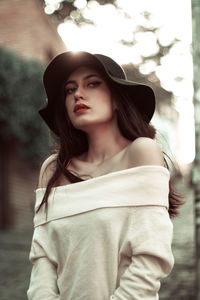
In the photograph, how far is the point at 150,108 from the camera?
250 centimetres

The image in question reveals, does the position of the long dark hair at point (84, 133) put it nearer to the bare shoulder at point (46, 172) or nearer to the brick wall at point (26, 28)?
the bare shoulder at point (46, 172)

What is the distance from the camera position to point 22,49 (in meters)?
17.2

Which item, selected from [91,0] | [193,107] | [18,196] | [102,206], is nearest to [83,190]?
[102,206]

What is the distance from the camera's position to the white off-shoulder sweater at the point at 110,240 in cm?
209

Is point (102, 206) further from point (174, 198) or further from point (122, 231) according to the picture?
point (174, 198)

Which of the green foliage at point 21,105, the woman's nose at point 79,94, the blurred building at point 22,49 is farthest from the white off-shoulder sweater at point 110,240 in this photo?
the blurred building at point 22,49

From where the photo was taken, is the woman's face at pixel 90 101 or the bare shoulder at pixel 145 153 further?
the woman's face at pixel 90 101

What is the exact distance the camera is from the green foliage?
530 inches

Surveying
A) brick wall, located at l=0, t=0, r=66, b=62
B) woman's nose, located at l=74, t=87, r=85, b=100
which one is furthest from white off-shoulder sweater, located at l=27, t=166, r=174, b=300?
brick wall, located at l=0, t=0, r=66, b=62

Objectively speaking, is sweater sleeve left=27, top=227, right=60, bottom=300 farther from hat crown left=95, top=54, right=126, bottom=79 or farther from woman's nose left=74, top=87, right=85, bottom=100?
hat crown left=95, top=54, right=126, bottom=79

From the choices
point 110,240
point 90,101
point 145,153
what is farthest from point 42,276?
point 90,101

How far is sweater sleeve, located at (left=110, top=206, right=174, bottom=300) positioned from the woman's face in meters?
0.50

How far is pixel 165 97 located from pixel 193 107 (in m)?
22.5

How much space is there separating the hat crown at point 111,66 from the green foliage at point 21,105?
11.0 meters
